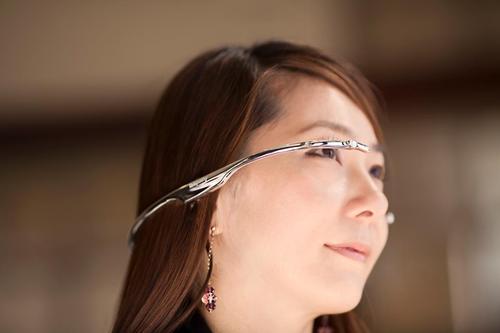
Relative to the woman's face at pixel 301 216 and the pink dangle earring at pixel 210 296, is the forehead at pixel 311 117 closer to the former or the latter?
the woman's face at pixel 301 216

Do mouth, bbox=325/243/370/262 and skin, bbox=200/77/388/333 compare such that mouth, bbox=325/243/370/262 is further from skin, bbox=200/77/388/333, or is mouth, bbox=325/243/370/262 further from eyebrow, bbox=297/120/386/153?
eyebrow, bbox=297/120/386/153

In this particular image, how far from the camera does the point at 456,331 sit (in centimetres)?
264

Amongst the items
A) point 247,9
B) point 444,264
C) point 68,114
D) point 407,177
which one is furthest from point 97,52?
point 444,264

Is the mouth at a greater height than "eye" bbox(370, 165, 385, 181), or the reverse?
"eye" bbox(370, 165, 385, 181)

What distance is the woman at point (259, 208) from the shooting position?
1.04 meters

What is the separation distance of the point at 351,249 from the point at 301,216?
9 centimetres

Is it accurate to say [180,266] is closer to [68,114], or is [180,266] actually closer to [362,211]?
[362,211]

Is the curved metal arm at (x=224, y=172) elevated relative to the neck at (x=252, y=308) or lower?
elevated

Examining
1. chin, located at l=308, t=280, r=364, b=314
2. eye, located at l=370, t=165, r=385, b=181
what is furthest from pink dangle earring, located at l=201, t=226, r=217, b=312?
eye, located at l=370, t=165, r=385, b=181

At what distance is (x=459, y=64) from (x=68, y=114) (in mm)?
1481

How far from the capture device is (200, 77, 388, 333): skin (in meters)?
1.03

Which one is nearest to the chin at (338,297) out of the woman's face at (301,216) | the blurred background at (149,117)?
the woman's face at (301,216)

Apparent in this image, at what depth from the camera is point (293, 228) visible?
103 centimetres

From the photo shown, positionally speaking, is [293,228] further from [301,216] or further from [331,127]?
[331,127]
